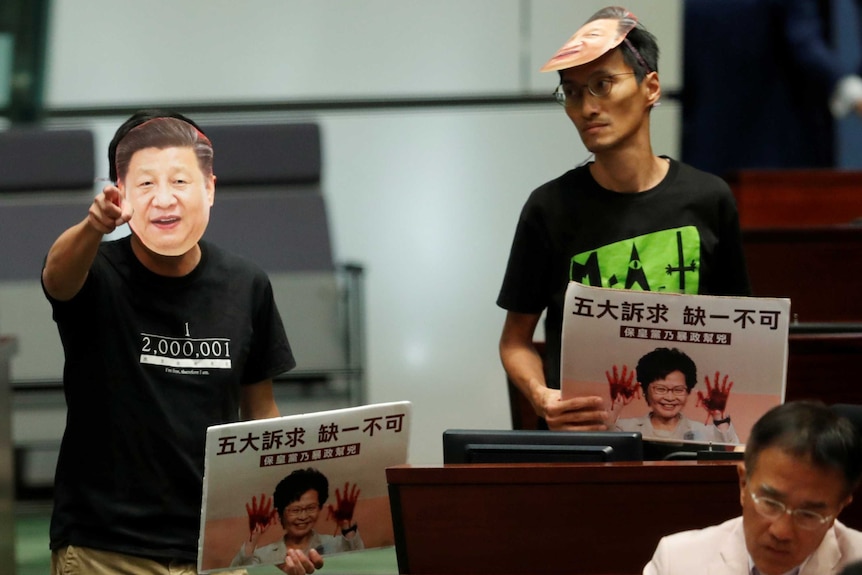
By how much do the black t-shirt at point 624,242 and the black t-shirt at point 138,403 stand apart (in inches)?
24.1

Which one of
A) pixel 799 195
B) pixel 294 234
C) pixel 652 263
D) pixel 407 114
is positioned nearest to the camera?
pixel 652 263

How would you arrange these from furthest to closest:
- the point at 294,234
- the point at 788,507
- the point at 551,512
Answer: the point at 294,234, the point at 551,512, the point at 788,507

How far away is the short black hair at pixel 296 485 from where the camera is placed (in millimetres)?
2008

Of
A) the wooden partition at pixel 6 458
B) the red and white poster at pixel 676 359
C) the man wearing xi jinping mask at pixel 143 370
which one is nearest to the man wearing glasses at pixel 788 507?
the red and white poster at pixel 676 359

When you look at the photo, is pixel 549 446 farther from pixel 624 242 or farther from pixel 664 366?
pixel 624 242

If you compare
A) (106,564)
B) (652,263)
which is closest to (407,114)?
(652,263)

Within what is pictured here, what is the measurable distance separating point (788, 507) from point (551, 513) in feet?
1.19

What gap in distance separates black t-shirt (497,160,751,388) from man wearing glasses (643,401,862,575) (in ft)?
1.82

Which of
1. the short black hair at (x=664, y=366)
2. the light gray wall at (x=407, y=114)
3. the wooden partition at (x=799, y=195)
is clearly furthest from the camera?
the light gray wall at (x=407, y=114)

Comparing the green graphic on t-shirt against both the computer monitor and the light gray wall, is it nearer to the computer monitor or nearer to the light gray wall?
the computer monitor

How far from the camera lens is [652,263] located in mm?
2303

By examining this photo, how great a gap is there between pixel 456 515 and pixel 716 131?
11.4ft

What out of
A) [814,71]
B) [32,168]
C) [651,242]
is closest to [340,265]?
[32,168]

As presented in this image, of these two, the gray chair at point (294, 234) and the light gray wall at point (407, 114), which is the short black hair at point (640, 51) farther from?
the light gray wall at point (407, 114)
